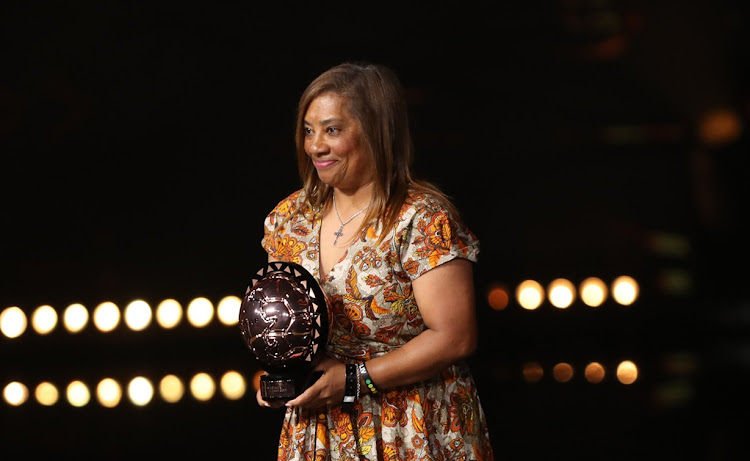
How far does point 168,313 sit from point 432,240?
201 centimetres

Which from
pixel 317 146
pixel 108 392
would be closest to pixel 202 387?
pixel 108 392

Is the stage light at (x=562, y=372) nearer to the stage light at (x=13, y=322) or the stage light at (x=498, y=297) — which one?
the stage light at (x=498, y=297)

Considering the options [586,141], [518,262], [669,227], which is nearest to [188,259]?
[518,262]

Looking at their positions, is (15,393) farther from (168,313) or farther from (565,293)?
(565,293)

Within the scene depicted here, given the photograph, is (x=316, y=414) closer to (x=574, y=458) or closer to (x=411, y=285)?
(x=411, y=285)

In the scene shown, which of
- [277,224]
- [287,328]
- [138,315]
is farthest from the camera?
[138,315]

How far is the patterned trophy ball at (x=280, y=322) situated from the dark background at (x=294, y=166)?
1.62 meters

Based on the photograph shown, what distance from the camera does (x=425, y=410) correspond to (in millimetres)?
1983

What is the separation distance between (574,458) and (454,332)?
1.70 meters

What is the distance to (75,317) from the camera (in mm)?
3605

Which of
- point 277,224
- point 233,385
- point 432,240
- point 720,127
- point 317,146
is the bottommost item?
point 233,385

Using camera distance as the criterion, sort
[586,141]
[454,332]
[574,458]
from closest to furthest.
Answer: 1. [454,332]
2. [574,458]
3. [586,141]

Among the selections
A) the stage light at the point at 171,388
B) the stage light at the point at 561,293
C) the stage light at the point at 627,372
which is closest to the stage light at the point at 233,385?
the stage light at the point at 171,388

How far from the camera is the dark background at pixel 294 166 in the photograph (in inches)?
137
